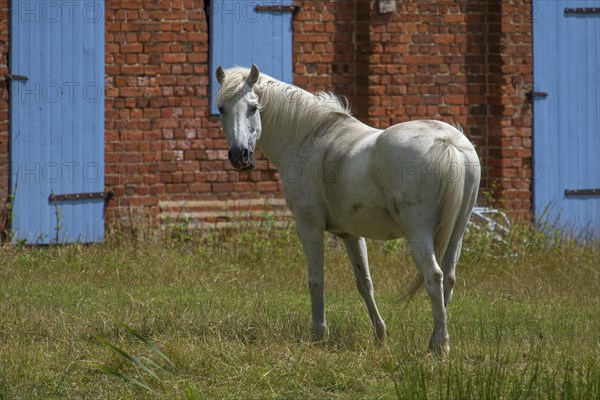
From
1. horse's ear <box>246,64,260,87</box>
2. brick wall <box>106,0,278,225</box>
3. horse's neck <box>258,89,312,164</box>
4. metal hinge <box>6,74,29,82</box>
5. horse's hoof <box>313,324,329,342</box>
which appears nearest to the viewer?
horse's hoof <box>313,324,329,342</box>

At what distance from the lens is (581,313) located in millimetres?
7641

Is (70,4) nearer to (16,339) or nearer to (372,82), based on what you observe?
(372,82)

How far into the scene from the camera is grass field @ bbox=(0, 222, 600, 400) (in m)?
5.29


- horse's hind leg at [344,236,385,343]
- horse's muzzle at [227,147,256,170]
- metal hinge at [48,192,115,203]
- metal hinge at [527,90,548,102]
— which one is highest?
metal hinge at [527,90,548,102]

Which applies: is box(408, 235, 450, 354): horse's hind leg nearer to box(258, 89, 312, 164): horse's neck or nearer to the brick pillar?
box(258, 89, 312, 164): horse's neck

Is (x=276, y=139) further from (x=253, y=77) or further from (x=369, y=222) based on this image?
(x=369, y=222)

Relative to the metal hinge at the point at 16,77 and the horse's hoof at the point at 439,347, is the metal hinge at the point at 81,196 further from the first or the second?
the horse's hoof at the point at 439,347

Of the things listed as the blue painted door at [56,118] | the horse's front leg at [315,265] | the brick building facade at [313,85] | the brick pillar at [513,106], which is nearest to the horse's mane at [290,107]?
the horse's front leg at [315,265]

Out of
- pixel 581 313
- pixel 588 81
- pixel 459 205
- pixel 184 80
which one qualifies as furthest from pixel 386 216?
pixel 588 81

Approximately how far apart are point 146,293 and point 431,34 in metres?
4.55

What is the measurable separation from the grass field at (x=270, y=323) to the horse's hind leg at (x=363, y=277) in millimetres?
169

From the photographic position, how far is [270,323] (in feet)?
22.2

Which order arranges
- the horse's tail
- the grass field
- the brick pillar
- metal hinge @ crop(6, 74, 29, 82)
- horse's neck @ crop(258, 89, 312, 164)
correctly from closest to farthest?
the grass field, the horse's tail, horse's neck @ crop(258, 89, 312, 164), metal hinge @ crop(6, 74, 29, 82), the brick pillar

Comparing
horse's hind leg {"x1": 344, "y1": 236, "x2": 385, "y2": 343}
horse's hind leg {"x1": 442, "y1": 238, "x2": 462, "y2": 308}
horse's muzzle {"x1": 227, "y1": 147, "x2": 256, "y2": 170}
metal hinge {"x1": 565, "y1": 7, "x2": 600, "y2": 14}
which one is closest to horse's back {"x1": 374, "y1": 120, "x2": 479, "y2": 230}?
horse's hind leg {"x1": 442, "y1": 238, "x2": 462, "y2": 308}
